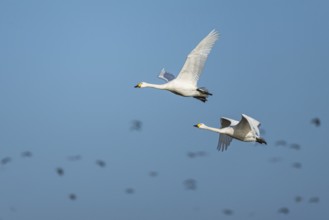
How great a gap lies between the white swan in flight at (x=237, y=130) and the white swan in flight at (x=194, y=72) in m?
1.94

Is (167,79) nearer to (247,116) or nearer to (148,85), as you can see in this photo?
(148,85)

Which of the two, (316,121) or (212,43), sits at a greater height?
(212,43)

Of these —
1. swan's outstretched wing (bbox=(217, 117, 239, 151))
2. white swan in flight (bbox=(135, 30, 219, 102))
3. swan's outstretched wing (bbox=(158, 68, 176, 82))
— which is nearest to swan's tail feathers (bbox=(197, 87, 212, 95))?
white swan in flight (bbox=(135, 30, 219, 102))

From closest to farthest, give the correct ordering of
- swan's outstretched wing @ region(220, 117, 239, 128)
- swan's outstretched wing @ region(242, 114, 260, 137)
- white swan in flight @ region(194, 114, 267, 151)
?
1. swan's outstretched wing @ region(242, 114, 260, 137)
2. white swan in flight @ region(194, 114, 267, 151)
3. swan's outstretched wing @ region(220, 117, 239, 128)

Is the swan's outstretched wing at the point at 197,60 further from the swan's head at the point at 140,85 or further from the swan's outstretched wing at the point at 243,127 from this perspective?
the swan's head at the point at 140,85

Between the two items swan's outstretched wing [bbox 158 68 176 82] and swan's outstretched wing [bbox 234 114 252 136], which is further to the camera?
swan's outstretched wing [bbox 158 68 176 82]

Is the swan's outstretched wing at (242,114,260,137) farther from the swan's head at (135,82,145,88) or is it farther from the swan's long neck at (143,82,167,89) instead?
the swan's head at (135,82,145,88)

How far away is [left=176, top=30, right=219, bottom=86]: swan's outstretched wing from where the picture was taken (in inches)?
1572

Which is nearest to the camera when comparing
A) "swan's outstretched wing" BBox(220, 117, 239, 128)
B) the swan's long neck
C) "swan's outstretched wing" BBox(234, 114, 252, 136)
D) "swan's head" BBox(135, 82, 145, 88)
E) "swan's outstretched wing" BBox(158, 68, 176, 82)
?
"swan's outstretched wing" BBox(234, 114, 252, 136)

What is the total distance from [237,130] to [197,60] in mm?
3427

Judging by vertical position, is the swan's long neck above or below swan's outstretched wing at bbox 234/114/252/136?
above

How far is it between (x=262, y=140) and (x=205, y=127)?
4.25m

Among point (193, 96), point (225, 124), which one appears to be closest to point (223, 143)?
point (225, 124)

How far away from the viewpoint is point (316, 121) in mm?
42844
